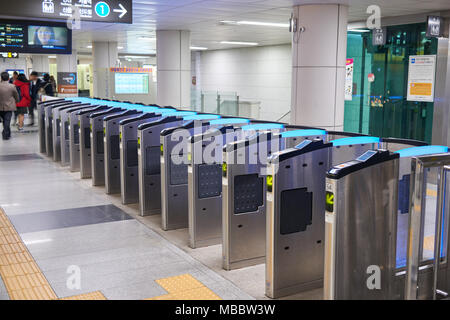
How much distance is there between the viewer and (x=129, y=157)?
241 inches

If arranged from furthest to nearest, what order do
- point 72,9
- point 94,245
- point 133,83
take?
point 133,83 < point 72,9 < point 94,245

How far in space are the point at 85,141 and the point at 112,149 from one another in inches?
46.9

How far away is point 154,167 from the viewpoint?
5.67 meters

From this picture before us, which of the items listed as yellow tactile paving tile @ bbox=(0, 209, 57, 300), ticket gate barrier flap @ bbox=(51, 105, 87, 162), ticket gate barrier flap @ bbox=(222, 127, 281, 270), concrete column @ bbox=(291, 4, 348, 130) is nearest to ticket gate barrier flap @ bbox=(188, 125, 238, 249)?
ticket gate barrier flap @ bbox=(222, 127, 281, 270)

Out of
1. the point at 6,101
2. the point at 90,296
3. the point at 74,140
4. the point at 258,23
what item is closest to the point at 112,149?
the point at 74,140

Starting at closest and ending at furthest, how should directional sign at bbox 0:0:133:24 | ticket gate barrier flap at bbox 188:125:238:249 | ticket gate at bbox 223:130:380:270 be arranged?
ticket gate at bbox 223:130:380:270, ticket gate barrier flap at bbox 188:125:238:249, directional sign at bbox 0:0:133:24

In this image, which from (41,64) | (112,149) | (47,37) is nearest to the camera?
(112,149)

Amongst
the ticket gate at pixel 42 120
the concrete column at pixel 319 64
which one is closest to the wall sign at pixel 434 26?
the concrete column at pixel 319 64

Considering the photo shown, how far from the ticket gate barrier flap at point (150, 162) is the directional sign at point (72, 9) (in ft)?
5.97

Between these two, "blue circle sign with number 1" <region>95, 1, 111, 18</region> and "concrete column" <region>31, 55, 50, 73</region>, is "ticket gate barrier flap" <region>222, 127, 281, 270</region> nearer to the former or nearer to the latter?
"blue circle sign with number 1" <region>95, 1, 111, 18</region>

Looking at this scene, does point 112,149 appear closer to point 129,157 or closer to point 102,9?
point 129,157

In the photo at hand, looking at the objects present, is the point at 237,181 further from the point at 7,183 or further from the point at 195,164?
the point at 7,183

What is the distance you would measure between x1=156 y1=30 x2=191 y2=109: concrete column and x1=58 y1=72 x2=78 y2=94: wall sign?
23.6 feet

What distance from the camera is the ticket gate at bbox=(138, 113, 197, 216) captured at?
218 inches
